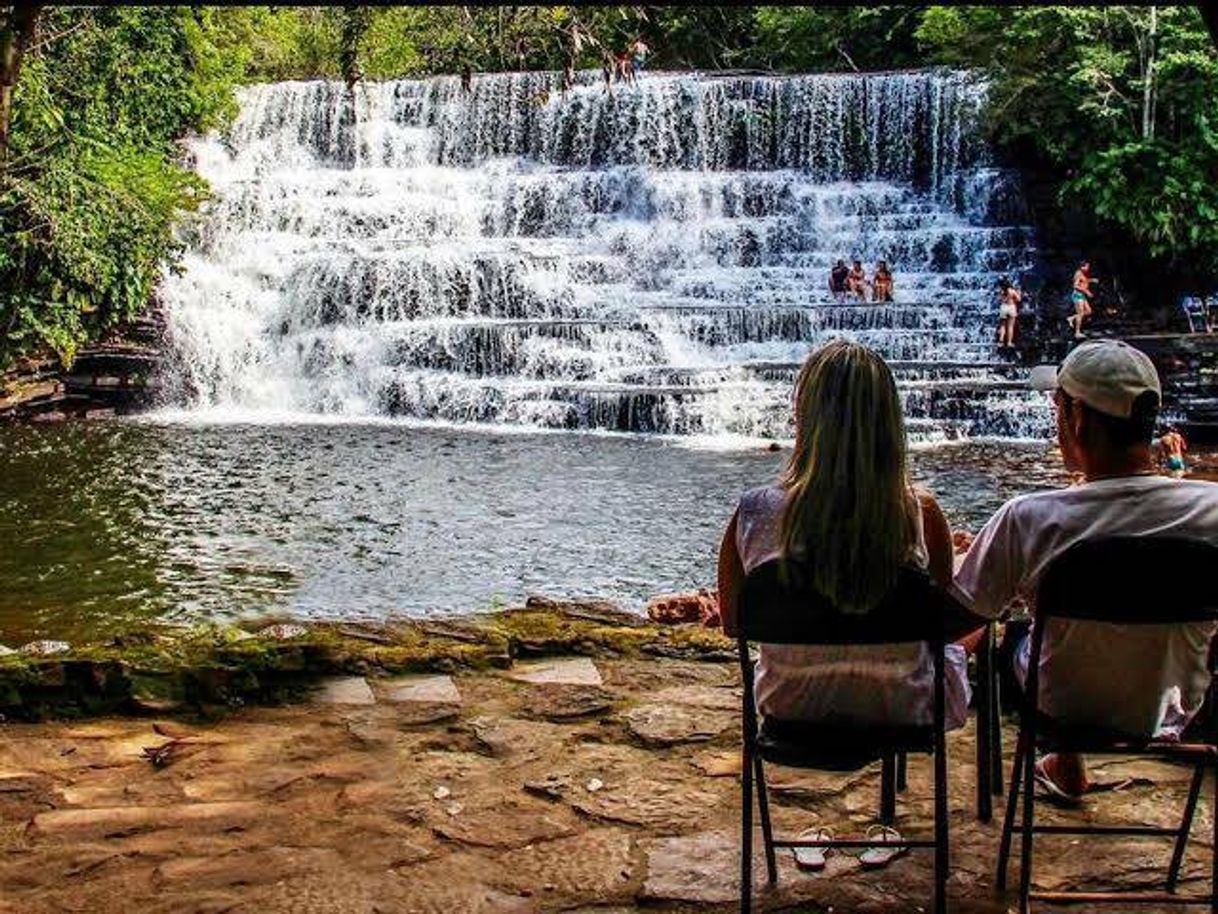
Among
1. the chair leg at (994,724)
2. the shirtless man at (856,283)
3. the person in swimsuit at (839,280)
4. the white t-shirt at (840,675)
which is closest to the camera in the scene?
the white t-shirt at (840,675)

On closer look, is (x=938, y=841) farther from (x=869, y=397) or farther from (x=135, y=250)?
(x=135, y=250)

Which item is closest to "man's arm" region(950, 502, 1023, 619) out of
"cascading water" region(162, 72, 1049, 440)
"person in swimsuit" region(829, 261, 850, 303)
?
"cascading water" region(162, 72, 1049, 440)

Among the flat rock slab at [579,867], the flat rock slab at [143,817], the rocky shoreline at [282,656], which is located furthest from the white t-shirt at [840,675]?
the rocky shoreline at [282,656]

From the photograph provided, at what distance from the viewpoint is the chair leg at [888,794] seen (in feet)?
10.8

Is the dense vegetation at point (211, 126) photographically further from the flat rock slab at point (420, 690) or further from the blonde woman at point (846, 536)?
the blonde woman at point (846, 536)

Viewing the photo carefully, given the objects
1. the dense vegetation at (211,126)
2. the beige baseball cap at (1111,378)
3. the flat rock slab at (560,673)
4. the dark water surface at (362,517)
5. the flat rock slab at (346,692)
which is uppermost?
the dense vegetation at (211,126)

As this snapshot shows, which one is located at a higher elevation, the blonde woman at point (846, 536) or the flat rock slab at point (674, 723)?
the blonde woman at point (846, 536)

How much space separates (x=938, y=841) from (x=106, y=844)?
199cm

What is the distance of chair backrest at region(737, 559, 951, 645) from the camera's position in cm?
262

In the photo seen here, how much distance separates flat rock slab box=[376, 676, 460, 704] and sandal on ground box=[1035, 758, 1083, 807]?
189 centimetres

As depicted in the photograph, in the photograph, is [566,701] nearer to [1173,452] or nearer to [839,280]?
[1173,452]

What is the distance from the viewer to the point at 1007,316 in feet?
62.2

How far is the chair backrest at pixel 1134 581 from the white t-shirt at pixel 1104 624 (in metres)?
0.20

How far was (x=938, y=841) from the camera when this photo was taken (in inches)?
105
